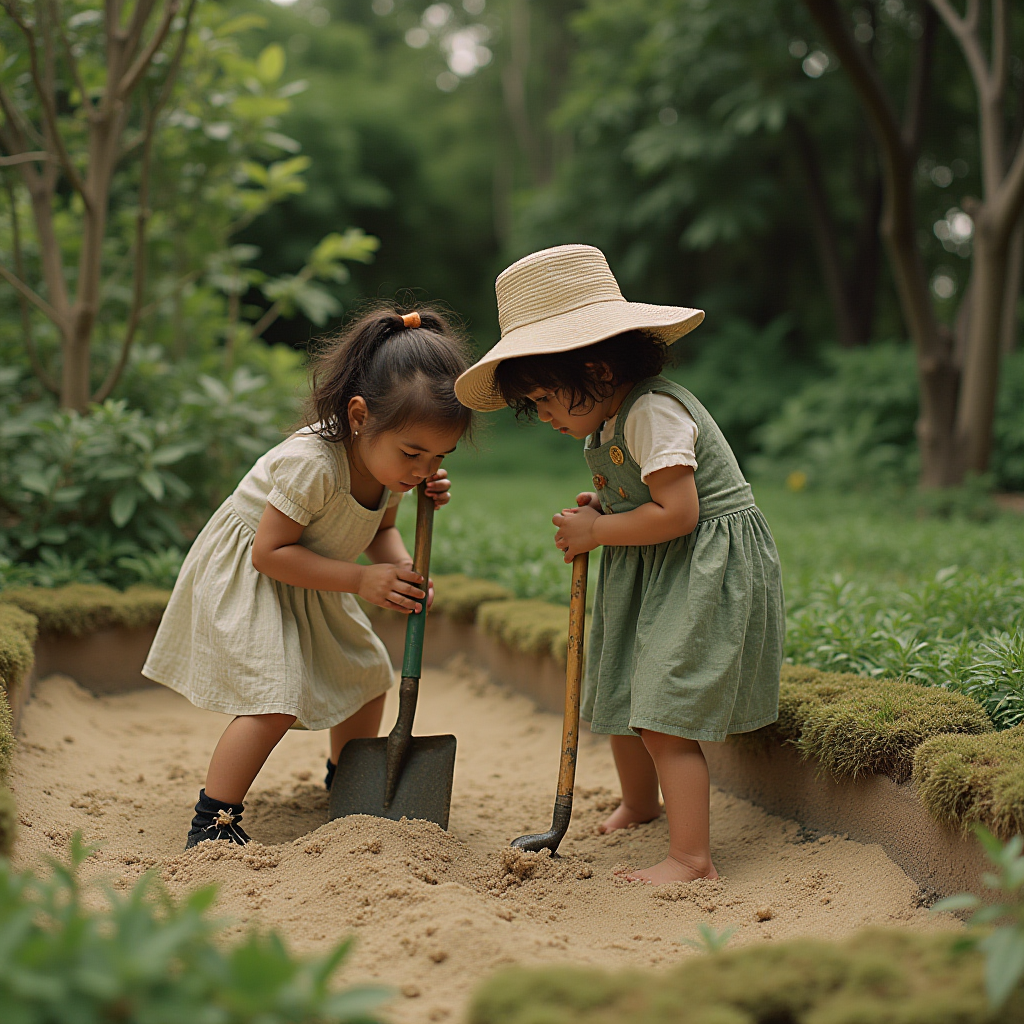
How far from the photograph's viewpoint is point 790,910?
79.1 inches

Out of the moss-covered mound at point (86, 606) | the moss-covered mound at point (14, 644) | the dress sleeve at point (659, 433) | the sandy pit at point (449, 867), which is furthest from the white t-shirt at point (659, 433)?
the moss-covered mound at point (86, 606)

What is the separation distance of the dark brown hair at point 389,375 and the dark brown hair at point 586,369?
0.54 feet

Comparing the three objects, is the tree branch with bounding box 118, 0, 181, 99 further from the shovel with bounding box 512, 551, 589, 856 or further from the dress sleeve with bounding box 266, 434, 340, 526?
the shovel with bounding box 512, 551, 589, 856

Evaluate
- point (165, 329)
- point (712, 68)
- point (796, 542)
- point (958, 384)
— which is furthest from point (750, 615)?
point (712, 68)

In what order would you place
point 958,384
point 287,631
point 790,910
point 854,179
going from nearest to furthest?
point 790,910, point 287,631, point 958,384, point 854,179

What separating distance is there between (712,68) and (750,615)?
29.8ft

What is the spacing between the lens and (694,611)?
2219 millimetres

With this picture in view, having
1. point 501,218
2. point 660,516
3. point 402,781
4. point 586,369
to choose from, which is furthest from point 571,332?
point 501,218

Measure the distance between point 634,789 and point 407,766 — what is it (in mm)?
635

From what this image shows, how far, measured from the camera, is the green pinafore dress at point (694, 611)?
221 centimetres

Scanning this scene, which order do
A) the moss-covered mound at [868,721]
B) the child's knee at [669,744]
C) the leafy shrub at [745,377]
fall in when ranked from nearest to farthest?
the moss-covered mound at [868,721], the child's knee at [669,744], the leafy shrub at [745,377]

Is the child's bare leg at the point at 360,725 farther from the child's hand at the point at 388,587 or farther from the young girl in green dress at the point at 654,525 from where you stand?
the young girl in green dress at the point at 654,525

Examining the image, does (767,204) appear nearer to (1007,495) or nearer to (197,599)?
(1007,495)

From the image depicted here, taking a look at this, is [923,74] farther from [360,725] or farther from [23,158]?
[360,725]
